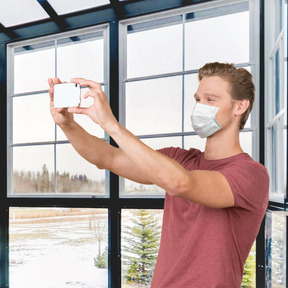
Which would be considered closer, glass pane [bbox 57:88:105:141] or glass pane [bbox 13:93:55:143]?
glass pane [bbox 57:88:105:141]

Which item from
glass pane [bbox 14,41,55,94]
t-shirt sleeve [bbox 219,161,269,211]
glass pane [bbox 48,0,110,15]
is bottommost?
t-shirt sleeve [bbox 219,161,269,211]

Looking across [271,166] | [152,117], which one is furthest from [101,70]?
[271,166]

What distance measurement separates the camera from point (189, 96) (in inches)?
107

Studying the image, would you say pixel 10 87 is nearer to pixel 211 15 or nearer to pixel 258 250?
pixel 211 15

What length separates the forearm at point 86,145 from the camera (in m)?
1.34

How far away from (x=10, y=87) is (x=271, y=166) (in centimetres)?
229

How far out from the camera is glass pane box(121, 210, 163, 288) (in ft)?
9.22

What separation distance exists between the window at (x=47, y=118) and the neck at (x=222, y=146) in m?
1.72

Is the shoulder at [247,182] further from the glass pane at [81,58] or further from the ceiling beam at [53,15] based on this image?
the ceiling beam at [53,15]

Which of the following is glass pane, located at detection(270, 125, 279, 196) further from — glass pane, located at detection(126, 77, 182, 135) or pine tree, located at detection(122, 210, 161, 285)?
pine tree, located at detection(122, 210, 161, 285)

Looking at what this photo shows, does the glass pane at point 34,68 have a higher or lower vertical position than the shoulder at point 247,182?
higher

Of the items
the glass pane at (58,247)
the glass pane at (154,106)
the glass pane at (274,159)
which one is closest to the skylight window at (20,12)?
the glass pane at (154,106)

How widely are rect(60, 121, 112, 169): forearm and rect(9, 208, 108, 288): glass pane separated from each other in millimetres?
1616

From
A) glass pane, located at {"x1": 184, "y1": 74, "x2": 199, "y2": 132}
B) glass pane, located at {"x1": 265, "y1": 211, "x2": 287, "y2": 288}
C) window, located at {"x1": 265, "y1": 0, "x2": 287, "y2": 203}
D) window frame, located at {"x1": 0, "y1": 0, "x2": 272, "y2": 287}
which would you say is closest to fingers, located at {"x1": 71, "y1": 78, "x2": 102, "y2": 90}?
glass pane, located at {"x1": 265, "y1": 211, "x2": 287, "y2": 288}
